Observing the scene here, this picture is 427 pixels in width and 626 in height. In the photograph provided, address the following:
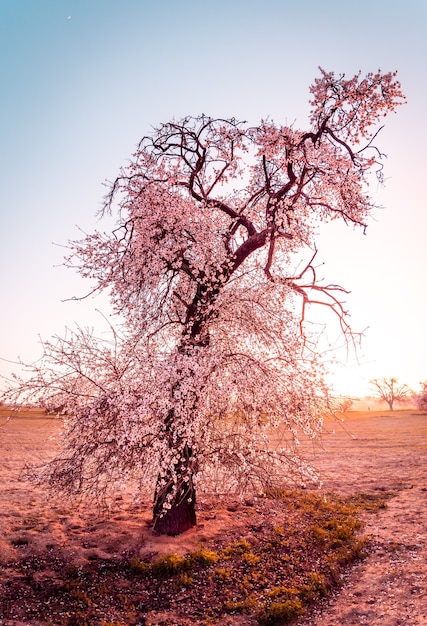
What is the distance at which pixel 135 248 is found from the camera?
11641 mm

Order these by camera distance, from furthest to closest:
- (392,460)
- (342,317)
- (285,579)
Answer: (392,460)
(342,317)
(285,579)

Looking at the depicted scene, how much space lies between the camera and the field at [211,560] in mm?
8203

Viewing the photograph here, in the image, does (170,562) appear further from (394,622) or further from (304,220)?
(304,220)

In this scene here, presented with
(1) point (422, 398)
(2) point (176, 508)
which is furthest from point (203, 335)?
(1) point (422, 398)

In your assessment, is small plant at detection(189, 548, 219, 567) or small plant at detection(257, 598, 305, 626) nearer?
small plant at detection(257, 598, 305, 626)

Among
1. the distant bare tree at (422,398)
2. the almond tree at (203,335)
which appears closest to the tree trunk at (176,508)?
the almond tree at (203,335)

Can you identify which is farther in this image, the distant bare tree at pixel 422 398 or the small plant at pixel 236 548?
the distant bare tree at pixel 422 398

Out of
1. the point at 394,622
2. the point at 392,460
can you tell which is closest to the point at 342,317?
the point at 394,622

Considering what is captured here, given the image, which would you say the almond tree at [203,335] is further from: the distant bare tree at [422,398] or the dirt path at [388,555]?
the distant bare tree at [422,398]

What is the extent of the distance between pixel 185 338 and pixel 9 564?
5.99m

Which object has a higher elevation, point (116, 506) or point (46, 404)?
point (46, 404)

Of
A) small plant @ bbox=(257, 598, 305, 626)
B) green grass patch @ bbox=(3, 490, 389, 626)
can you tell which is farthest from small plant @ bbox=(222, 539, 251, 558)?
small plant @ bbox=(257, 598, 305, 626)

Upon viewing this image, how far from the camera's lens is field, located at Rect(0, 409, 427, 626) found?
8.20 m

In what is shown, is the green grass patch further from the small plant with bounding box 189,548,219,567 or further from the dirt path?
the dirt path
